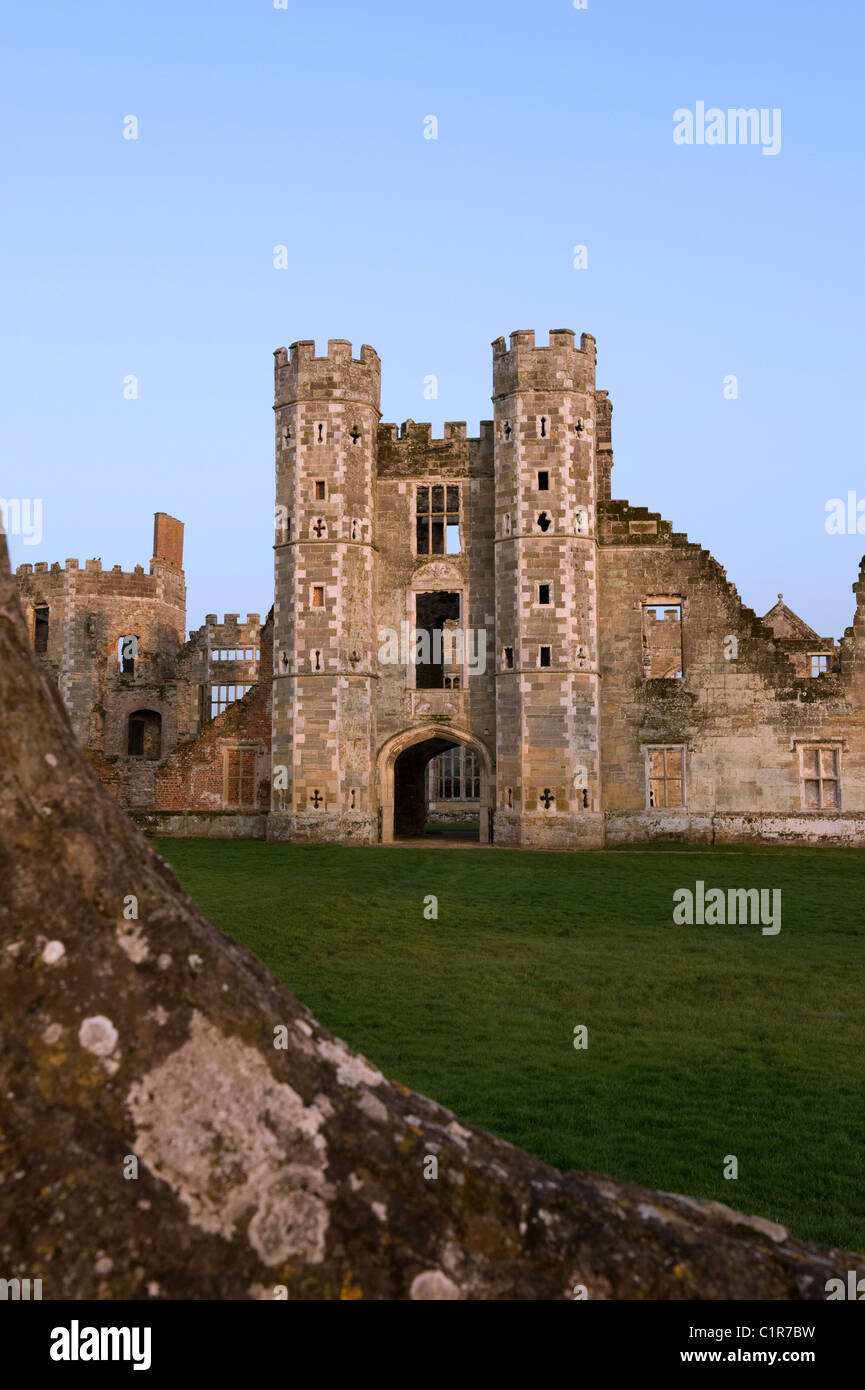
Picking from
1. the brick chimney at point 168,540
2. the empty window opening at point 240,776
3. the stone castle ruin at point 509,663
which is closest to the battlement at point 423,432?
the stone castle ruin at point 509,663

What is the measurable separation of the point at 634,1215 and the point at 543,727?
29.5 m

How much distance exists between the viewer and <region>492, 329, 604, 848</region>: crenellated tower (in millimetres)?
31531

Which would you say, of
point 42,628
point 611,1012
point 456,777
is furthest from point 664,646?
point 611,1012

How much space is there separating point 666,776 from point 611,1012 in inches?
895

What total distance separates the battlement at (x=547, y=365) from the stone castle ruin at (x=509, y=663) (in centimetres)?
6

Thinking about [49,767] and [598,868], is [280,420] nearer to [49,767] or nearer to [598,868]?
[598,868]

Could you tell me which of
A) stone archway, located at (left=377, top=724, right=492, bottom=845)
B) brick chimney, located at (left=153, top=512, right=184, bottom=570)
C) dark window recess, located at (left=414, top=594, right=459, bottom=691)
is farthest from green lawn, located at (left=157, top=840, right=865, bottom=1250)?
brick chimney, located at (left=153, top=512, right=184, bottom=570)

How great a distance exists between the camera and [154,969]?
2.32m

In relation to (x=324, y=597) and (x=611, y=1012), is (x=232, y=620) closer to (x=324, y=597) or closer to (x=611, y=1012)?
(x=324, y=597)

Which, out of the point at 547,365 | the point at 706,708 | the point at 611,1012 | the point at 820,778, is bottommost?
the point at 611,1012

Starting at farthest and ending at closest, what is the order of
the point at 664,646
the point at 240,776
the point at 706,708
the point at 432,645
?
the point at 664,646 < the point at 240,776 < the point at 432,645 < the point at 706,708

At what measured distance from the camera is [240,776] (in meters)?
36.0

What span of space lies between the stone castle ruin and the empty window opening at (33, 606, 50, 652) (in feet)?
62.7

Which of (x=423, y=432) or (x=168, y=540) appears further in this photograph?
(x=168, y=540)
